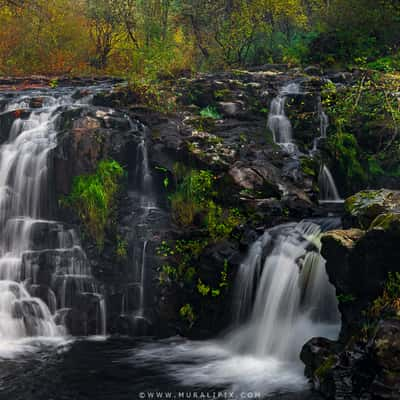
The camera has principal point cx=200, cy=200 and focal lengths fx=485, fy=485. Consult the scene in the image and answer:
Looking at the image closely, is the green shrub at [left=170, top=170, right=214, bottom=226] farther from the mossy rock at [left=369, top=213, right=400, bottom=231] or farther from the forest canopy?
the forest canopy

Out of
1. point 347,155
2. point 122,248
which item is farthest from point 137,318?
point 347,155

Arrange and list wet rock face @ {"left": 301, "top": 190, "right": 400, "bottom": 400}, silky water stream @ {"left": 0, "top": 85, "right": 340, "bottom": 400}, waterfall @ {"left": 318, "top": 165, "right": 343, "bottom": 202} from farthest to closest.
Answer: waterfall @ {"left": 318, "top": 165, "right": 343, "bottom": 202} → silky water stream @ {"left": 0, "top": 85, "right": 340, "bottom": 400} → wet rock face @ {"left": 301, "top": 190, "right": 400, "bottom": 400}

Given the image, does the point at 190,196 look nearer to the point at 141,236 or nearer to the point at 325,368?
the point at 141,236

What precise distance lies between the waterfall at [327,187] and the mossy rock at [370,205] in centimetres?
368

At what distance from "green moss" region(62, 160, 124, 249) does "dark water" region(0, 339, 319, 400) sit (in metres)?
2.79

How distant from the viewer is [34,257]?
11.0 meters

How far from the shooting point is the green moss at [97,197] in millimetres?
11633

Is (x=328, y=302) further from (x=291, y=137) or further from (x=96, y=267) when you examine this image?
(x=291, y=137)

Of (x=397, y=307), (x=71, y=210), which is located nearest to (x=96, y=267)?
(x=71, y=210)

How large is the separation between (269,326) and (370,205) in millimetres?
2973

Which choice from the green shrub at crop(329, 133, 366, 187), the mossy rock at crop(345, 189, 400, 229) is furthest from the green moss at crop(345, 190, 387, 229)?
the green shrub at crop(329, 133, 366, 187)

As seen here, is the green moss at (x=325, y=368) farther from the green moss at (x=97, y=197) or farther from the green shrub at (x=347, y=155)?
the green shrub at (x=347, y=155)

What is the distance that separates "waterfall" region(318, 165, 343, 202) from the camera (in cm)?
1335

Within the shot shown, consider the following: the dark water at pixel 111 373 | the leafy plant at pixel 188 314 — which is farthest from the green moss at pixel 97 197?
the dark water at pixel 111 373
